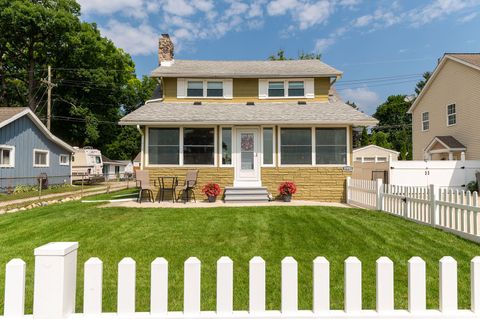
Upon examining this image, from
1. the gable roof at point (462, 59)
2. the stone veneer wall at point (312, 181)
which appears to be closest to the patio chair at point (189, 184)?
the stone veneer wall at point (312, 181)

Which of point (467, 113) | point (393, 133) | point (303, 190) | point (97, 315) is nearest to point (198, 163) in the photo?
point (303, 190)

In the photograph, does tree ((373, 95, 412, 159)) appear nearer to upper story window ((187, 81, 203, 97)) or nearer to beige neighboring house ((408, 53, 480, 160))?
beige neighboring house ((408, 53, 480, 160))

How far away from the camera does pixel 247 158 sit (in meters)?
12.3

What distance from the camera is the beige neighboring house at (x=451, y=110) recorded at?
1673 centimetres

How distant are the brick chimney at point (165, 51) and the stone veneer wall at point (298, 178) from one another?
22.3 feet

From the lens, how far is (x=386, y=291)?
1755 mm

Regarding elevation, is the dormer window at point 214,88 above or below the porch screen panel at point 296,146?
above

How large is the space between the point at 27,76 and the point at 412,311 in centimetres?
4281

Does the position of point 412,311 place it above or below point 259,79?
below

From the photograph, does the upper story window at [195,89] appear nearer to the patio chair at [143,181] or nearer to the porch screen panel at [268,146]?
the porch screen panel at [268,146]

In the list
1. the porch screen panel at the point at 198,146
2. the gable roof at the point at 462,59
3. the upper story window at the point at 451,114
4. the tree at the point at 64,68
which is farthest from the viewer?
the tree at the point at 64,68

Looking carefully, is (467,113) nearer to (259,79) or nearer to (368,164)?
(368,164)

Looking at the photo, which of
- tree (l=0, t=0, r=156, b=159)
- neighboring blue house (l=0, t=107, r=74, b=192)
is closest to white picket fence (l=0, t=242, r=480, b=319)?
neighboring blue house (l=0, t=107, r=74, b=192)

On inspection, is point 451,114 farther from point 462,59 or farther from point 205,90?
point 205,90
